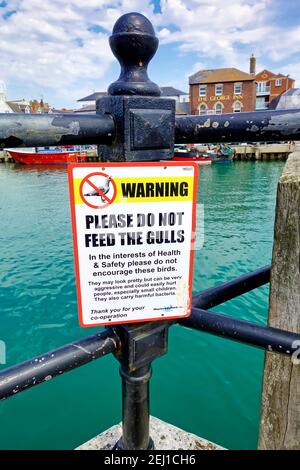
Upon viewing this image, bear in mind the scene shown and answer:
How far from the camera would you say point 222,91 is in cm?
4781

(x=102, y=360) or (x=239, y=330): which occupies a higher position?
(x=239, y=330)

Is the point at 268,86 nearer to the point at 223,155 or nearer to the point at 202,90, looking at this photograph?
the point at 202,90

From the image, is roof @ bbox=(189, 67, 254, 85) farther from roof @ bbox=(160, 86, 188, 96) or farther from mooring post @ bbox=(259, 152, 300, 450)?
mooring post @ bbox=(259, 152, 300, 450)

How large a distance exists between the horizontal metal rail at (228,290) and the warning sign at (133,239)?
91 millimetres

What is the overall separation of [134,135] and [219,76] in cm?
5369

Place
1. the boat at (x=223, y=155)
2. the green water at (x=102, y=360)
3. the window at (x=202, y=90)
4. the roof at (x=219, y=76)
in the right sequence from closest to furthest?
the green water at (x=102, y=360), the boat at (x=223, y=155), the roof at (x=219, y=76), the window at (x=202, y=90)

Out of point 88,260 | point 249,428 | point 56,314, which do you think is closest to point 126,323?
point 88,260

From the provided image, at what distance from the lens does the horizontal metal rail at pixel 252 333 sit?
0.98 m

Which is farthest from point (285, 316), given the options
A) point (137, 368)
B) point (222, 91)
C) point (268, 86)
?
point (268, 86)

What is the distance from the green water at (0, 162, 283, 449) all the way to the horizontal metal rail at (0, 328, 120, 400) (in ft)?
12.5

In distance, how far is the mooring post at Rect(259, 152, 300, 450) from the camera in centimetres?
103

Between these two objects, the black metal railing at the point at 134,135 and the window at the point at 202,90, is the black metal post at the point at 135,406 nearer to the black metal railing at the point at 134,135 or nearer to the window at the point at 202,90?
the black metal railing at the point at 134,135

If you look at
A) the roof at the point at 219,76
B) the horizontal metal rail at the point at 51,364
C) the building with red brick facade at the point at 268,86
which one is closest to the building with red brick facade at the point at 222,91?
the roof at the point at 219,76

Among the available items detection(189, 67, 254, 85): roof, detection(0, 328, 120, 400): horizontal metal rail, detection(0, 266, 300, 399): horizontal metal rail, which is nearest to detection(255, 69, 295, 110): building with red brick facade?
detection(189, 67, 254, 85): roof
